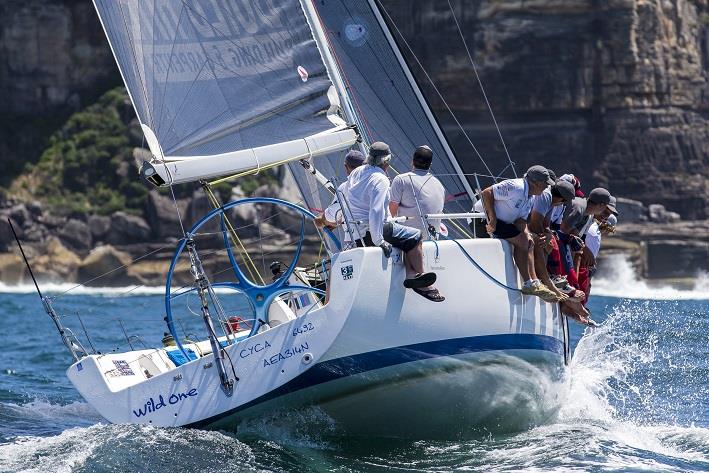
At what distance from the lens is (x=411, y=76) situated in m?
11.5

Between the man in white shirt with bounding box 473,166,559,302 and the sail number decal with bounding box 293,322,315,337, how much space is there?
1.34 metres

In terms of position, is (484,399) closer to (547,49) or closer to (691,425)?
(691,425)

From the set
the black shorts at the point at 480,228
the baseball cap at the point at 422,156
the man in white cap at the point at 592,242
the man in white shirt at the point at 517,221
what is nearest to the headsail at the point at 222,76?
the baseball cap at the point at 422,156

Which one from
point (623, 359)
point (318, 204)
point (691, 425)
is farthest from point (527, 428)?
point (623, 359)

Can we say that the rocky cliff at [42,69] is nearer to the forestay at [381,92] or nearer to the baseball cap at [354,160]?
the forestay at [381,92]

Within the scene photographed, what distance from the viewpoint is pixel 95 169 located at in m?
42.8

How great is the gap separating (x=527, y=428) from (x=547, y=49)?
109ft

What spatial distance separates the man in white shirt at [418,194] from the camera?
8297 mm

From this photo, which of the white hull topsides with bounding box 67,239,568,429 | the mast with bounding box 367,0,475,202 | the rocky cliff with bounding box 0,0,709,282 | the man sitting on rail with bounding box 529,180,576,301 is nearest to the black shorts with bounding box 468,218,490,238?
the man sitting on rail with bounding box 529,180,576,301

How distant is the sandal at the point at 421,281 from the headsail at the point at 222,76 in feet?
4.98

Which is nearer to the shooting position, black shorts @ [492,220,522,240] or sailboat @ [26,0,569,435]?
sailboat @ [26,0,569,435]

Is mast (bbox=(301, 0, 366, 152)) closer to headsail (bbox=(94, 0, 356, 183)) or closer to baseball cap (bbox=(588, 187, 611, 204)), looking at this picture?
headsail (bbox=(94, 0, 356, 183))

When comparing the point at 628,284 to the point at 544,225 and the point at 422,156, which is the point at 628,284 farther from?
the point at 422,156

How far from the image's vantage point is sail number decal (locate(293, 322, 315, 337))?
7.82 m
